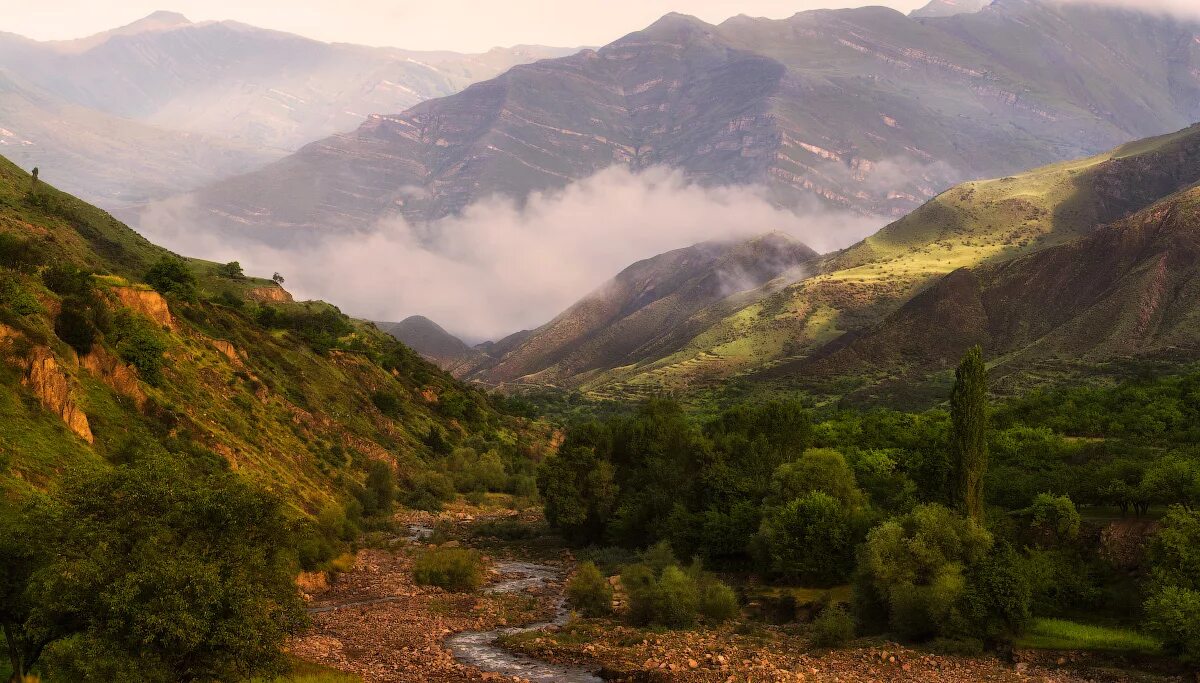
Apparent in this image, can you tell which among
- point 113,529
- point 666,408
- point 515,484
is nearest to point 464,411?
point 515,484

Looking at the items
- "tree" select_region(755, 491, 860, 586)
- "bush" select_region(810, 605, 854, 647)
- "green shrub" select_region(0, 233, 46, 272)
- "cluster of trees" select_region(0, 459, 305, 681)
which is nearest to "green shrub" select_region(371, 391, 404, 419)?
"green shrub" select_region(0, 233, 46, 272)

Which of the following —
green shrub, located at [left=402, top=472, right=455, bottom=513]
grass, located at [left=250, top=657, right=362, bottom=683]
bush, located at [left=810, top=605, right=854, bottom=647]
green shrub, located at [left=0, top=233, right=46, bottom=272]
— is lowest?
green shrub, located at [left=402, top=472, right=455, bottom=513]

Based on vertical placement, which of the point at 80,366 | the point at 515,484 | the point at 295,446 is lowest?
the point at 515,484

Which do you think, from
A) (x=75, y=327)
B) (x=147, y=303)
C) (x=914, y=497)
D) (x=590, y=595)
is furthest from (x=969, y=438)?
(x=147, y=303)

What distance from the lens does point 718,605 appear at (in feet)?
178

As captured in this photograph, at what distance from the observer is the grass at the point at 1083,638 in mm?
41594

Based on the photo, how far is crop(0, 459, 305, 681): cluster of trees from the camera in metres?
24.7

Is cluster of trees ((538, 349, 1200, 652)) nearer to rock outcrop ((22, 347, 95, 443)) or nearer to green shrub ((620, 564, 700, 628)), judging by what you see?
green shrub ((620, 564, 700, 628))

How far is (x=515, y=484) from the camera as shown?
123 meters

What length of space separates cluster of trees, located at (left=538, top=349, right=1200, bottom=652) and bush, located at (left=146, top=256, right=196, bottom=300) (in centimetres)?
4808

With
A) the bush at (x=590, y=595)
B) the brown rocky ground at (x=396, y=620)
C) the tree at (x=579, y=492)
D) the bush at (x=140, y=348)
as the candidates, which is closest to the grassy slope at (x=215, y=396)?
the bush at (x=140, y=348)

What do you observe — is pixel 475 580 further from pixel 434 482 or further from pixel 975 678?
pixel 434 482

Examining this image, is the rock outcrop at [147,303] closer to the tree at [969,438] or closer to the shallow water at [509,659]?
the shallow water at [509,659]

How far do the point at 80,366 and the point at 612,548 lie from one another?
42.6 meters
